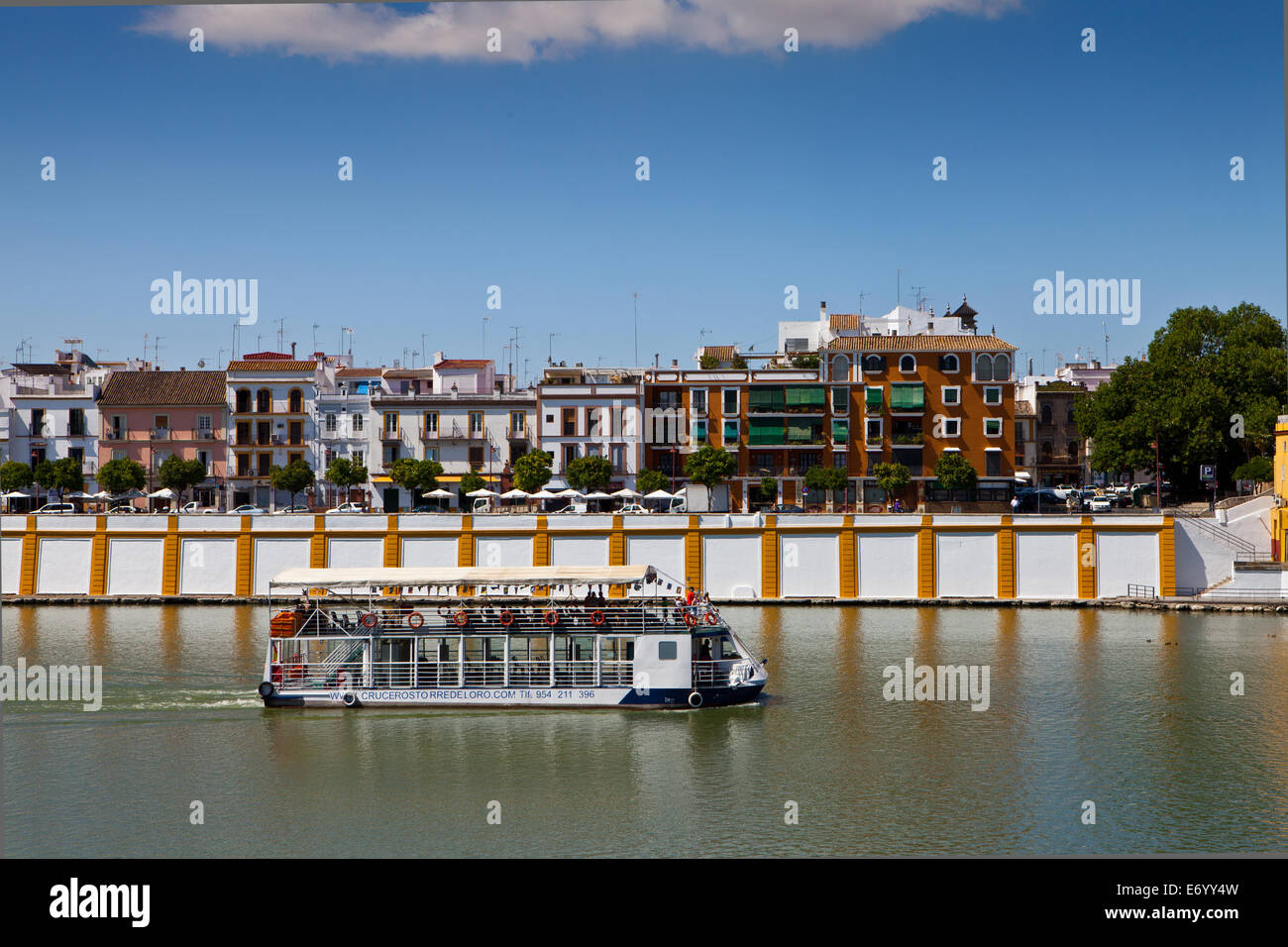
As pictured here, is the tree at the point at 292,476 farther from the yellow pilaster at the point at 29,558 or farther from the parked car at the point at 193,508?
the yellow pilaster at the point at 29,558

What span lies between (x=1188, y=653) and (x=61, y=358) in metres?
93.9

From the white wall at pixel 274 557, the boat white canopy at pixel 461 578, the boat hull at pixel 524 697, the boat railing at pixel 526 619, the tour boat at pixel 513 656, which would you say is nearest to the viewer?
the boat hull at pixel 524 697

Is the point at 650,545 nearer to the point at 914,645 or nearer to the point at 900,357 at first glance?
the point at 914,645

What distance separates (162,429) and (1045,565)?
204 ft

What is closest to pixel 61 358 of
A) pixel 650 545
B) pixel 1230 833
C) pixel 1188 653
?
pixel 650 545

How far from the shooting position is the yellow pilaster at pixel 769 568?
63.9 m

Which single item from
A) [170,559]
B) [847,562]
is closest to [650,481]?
[847,562]

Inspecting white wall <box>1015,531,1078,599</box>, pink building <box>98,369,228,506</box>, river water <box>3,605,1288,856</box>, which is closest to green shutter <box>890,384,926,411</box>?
white wall <box>1015,531,1078,599</box>

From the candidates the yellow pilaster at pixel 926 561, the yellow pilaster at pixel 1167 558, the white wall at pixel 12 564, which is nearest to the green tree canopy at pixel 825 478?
the yellow pilaster at pixel 926 561

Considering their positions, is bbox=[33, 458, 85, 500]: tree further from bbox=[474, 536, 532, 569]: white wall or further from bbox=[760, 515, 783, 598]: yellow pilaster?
bbox=[760, 515, 783, 598]: yellow pilaster

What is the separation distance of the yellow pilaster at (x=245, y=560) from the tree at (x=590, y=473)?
22.4m

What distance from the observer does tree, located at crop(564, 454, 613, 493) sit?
7969 cm

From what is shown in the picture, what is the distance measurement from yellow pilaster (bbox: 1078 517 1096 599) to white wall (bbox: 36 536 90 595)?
53496mm

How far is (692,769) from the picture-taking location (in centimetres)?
3136
